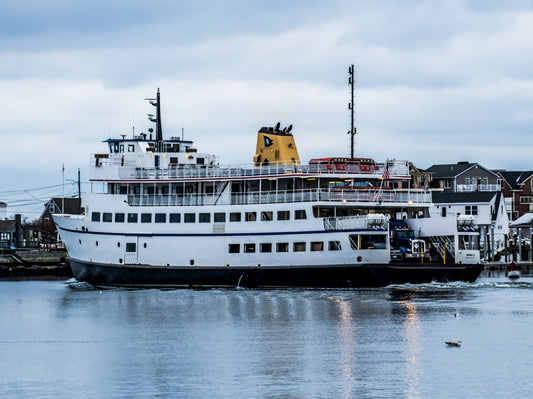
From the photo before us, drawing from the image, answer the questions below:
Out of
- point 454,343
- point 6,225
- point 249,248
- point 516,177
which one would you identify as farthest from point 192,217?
point 516,177

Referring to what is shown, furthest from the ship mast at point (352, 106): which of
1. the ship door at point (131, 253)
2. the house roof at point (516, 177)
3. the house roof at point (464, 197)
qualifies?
the house roof at point (516, 177)

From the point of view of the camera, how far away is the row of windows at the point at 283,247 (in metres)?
54.1

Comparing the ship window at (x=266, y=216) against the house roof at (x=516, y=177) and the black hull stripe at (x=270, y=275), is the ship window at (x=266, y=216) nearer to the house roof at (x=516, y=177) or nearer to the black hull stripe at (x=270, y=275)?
the black hull stripe at (x=270, y=275)

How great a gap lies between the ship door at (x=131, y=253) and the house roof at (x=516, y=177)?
2740 inches

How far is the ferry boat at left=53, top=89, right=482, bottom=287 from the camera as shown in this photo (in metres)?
53.9

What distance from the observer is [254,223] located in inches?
2240

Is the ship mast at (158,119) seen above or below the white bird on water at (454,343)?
above

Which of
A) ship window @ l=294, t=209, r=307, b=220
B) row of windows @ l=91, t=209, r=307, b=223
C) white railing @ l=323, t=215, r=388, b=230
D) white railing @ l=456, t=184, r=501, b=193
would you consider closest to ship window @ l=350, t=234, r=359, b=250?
white railing @ l=323, t=215, r=388, b=230

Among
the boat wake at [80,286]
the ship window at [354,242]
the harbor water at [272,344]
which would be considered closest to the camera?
the harbor water at [272,344]

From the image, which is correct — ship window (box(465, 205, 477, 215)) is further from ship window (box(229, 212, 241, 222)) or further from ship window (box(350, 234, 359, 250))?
ship window (box(350, 234, 359, 250))

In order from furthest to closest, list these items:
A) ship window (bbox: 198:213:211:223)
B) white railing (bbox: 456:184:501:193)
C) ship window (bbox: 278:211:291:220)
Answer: white railing (bbox: 456:184:501:193), ship window (bbox: 198:213:211:223), ship window (bbox: 278:211:291:220)

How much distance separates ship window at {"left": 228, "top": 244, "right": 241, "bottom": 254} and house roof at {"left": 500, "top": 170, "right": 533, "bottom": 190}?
68016 millimetres

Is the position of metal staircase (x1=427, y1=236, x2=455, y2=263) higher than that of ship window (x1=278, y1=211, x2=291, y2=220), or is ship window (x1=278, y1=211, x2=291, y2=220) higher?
ship window (x1=278, y1=211, x2=291, y2=220)

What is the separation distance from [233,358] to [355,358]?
411 cm
